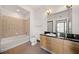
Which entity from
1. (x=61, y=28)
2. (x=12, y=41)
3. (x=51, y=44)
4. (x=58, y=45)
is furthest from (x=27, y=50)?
(x=61, y=28)

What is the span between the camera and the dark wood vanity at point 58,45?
7.28 feet

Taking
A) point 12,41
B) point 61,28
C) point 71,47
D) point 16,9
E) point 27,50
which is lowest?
point 27,50

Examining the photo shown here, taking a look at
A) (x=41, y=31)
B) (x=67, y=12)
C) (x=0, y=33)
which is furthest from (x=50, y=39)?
(x=0, y=33)

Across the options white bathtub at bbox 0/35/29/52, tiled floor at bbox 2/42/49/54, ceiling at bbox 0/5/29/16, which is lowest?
tiled floor at bbox 2/42/49/54

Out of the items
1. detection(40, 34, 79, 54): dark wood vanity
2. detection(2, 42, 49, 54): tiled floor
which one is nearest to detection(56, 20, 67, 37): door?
detection(40, 34, 79, 54): dark wood vanity

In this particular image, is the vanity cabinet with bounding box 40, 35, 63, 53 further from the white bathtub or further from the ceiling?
the ceiling

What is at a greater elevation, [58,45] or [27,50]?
[58,45]

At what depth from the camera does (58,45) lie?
96.0 inches

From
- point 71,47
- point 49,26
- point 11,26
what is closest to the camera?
point 71,47

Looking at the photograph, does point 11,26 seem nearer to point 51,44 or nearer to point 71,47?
point 51,44

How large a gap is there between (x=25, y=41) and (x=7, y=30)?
0.54 m

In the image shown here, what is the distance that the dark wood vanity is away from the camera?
2.22 meters

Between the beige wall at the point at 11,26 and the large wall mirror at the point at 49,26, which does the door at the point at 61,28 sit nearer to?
the large wall mirror at the point at 49,26
